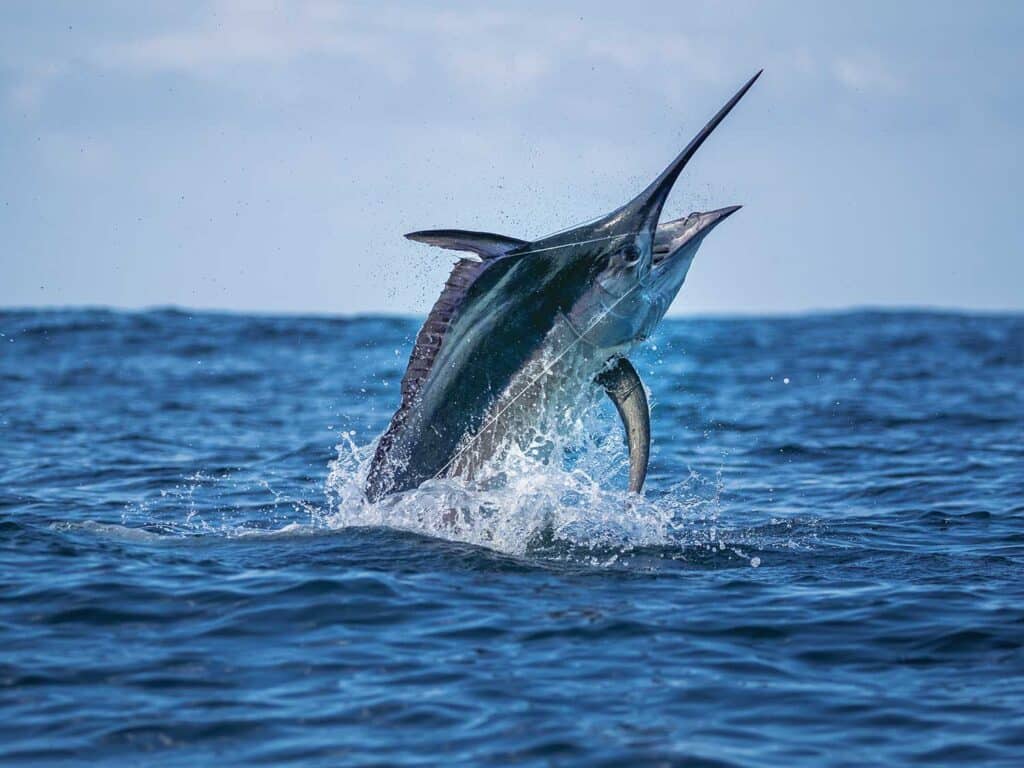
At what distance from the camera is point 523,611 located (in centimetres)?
866

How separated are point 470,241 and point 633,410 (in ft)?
5.61

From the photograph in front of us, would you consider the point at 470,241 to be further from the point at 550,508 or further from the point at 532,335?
the point at 550,508

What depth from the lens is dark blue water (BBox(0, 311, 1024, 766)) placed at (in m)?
6.77

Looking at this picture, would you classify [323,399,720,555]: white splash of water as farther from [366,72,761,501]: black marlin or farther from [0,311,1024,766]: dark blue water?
[366,72,761,501]: black marlin

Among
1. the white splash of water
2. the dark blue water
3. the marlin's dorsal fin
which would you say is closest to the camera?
the dark blue water

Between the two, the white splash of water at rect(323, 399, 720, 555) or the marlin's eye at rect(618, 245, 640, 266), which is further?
the white splash of water at rect(323, 399, 720, 555)

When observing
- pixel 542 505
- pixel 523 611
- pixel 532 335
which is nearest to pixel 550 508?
pixel 542 505

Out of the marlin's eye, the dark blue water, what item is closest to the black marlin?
the marlin's eye

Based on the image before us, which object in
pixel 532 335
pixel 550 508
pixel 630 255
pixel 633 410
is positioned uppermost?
pixel 630 255

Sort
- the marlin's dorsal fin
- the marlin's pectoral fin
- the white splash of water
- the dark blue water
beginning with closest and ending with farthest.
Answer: the dark blue water
the marlin's dorsal fin
the marlin's pectoral fin
the white splash of water

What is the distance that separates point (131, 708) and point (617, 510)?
15.9ft

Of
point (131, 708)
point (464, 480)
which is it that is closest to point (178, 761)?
point (131, 708)

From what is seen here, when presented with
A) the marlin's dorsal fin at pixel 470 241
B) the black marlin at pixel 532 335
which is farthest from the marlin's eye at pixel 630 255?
the marlin's dorsal fin at pixel 470 241

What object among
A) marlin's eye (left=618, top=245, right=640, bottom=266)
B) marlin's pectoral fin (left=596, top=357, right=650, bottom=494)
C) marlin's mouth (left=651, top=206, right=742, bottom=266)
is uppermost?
marlin's mouth (left=651, top=206, right=742, bottom=266)
